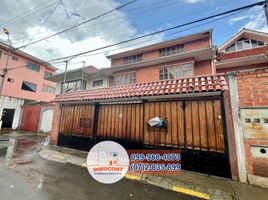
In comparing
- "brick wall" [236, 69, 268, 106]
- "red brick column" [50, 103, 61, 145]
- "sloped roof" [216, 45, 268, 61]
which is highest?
"sloped roof" [216, 45, 268, 61]

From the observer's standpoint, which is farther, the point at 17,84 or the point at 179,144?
the point at 17,84

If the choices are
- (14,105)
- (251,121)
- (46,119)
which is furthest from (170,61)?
(14,105)

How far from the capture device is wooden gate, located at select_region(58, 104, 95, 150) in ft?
23.8

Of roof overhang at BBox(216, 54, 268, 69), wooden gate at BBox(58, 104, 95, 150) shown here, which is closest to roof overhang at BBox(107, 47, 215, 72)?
roof overhang at BBox(216, 54, 268, 69)

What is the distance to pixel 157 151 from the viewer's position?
529 centimetres

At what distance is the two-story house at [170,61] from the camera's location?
10.8 metres

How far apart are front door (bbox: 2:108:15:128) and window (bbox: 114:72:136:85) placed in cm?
1370

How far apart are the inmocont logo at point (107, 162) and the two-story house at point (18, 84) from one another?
13.0 m

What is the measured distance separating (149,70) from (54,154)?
9666 mm

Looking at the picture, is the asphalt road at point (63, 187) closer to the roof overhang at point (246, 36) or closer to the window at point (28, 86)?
the roof overhang at point (246, 36)

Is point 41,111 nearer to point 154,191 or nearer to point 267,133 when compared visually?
point 154,191

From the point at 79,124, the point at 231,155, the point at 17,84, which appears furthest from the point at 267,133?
the point at 17,84

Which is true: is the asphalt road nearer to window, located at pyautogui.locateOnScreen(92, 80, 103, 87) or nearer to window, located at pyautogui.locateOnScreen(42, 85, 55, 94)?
window, located at pyautogui.locateOnScreen(92, 80, 103, 87)

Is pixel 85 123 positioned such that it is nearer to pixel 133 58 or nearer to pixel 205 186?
pixel 205 186
